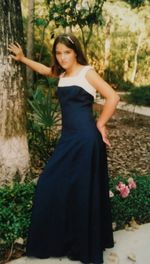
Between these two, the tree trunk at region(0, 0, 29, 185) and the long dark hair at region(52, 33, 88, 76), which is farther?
the tree trunk at region(0, 0, 29, 185)

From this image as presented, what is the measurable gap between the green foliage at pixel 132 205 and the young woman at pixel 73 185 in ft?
2.49

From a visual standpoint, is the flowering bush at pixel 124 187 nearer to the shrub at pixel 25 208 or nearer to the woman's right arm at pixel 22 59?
the shrub at pixel 25 208

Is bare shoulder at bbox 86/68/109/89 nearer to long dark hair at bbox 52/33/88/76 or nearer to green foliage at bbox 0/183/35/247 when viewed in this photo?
long dark hair at bbox 52/33/88/76

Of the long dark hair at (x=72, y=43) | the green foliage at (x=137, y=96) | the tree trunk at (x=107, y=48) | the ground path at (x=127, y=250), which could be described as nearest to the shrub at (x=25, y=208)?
the ground path at (x=127, y=250)

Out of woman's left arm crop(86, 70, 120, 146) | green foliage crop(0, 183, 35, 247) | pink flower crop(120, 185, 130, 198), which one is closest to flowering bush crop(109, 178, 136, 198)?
pink flower crop(120, 185, 130, 198)

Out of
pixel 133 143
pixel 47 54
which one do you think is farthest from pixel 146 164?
pixel 47 54

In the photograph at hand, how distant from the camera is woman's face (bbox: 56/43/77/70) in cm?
346

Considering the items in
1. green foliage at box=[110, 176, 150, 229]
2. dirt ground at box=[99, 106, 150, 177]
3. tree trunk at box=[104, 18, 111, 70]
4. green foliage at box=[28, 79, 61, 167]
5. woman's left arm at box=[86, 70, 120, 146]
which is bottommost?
dirt ground at box=[99, 106, 150, 177]

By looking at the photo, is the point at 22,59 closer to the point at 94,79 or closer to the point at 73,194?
the point at 94,79

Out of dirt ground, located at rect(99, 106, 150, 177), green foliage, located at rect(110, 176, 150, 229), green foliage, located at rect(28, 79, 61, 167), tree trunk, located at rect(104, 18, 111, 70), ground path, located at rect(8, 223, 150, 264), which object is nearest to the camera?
ground path, located at rect(8, 223, 150, 264)

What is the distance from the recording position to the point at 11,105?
4355mm

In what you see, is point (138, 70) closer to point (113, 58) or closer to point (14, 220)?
point (113, 58)

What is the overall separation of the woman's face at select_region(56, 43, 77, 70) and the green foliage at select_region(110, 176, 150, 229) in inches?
64.9

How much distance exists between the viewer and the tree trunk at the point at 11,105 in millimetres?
4148
